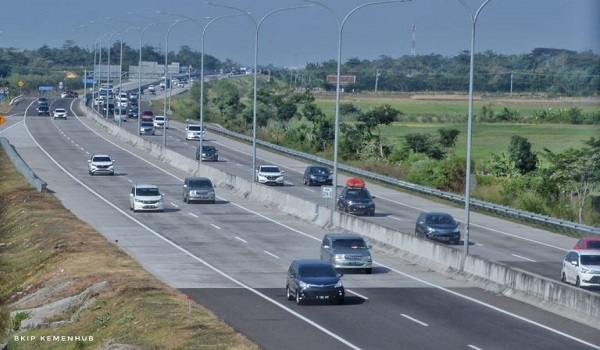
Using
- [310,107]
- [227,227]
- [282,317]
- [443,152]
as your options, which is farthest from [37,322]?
[310,107]

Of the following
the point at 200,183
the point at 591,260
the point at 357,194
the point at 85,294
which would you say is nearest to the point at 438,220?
the point at 357,194

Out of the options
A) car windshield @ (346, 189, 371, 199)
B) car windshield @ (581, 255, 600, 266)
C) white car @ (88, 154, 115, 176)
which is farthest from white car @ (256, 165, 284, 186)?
car windshield @ (581, 255, 600, 266)

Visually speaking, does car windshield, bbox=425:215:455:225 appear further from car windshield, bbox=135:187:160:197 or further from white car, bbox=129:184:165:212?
car windshield, bbox=135:187:160:197

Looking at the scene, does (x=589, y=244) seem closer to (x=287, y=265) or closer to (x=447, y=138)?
(x=287, y=265)

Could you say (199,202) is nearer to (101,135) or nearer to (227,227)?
(227,227)

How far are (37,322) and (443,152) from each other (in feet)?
233

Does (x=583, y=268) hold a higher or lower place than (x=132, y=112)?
lower

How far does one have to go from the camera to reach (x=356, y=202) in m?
58.2

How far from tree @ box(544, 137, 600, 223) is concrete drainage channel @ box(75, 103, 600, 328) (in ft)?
64.6

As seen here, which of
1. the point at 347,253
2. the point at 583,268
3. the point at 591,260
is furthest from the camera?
the point at 347,253

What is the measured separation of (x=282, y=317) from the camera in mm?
29203

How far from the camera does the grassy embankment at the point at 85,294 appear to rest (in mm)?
26469

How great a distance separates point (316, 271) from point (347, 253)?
685 cm

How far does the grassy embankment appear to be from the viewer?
26.5 meters
